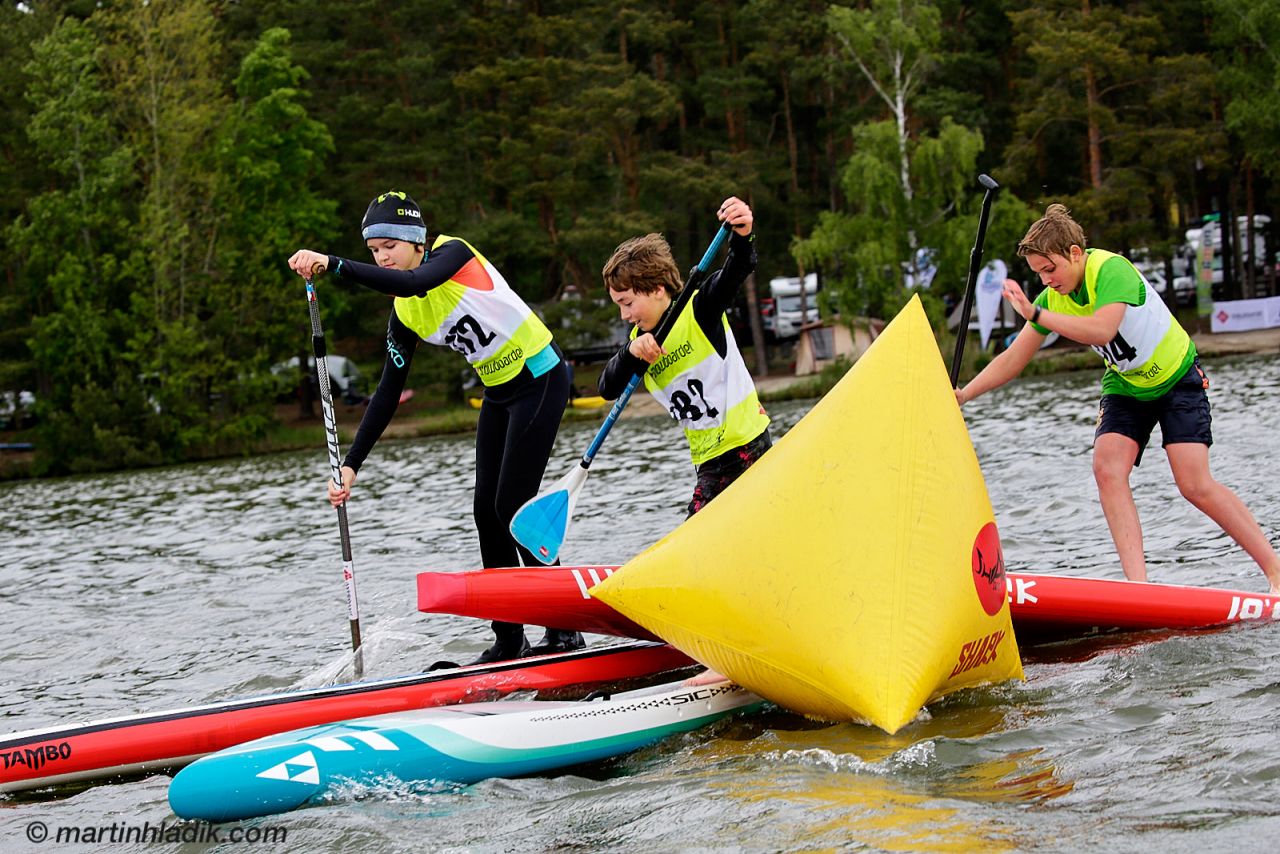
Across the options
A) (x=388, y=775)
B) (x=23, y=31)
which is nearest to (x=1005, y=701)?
(x=388, y=775)

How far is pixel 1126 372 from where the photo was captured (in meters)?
6.96

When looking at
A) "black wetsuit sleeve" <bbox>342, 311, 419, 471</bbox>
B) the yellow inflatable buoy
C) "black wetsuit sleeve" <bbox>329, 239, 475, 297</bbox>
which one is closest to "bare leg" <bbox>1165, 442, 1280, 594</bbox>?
the yellow inflatable buoy

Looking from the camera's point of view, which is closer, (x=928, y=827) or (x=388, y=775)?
(x=928, y=827)

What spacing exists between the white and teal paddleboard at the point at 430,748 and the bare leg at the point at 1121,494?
98.1 inches

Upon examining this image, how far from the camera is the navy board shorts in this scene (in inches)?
272

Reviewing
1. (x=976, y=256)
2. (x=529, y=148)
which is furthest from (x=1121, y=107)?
(x=976, y=256)

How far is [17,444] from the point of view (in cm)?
3878

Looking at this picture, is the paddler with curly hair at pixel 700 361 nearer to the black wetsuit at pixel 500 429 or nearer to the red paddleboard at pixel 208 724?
the black wetsuit at pixel 500 429

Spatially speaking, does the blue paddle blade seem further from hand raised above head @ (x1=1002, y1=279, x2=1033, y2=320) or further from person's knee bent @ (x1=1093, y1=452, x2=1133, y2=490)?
person's knee bent @ (x1=1093, y1=452, x2=1133, y2=490)

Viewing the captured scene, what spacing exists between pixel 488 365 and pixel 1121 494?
127 inches

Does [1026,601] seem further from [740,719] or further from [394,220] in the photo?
[394,220]

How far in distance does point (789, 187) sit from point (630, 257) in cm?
3924

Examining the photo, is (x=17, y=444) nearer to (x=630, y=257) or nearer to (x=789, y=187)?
(x=789, y=187)

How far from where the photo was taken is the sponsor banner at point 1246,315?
36188 mm
